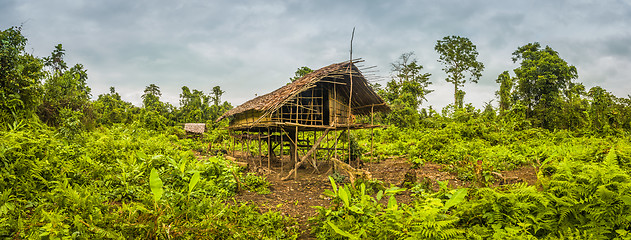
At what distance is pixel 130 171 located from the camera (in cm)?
618

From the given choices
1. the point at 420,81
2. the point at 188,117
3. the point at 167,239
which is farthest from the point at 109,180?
the point at 420,81

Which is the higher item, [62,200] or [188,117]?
[188,117]

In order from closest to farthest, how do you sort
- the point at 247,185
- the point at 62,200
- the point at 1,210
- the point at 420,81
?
the point at 1,210 < the point at 62,200 < the point at 247,185 < the point at 420,81

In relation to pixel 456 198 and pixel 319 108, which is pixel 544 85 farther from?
pixel 456 198

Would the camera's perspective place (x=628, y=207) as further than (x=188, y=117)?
No

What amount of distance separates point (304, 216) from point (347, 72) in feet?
20.2

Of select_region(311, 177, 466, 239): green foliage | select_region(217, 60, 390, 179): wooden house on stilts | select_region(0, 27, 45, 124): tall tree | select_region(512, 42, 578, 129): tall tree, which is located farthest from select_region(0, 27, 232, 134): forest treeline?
select_region(512, 42, 578, 129): tall tree

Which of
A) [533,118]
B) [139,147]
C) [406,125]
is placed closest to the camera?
[139,147]

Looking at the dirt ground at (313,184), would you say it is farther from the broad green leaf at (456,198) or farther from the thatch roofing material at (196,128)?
the thatch roofing material at (196,128)

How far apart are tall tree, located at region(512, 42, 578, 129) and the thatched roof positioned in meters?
12.7

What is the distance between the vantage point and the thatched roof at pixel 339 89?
1013 centimetres

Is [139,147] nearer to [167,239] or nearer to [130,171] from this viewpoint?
[130,171]

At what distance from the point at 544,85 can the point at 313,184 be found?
18.0 meters

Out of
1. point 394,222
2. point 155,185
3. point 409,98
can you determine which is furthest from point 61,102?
point 409,98
